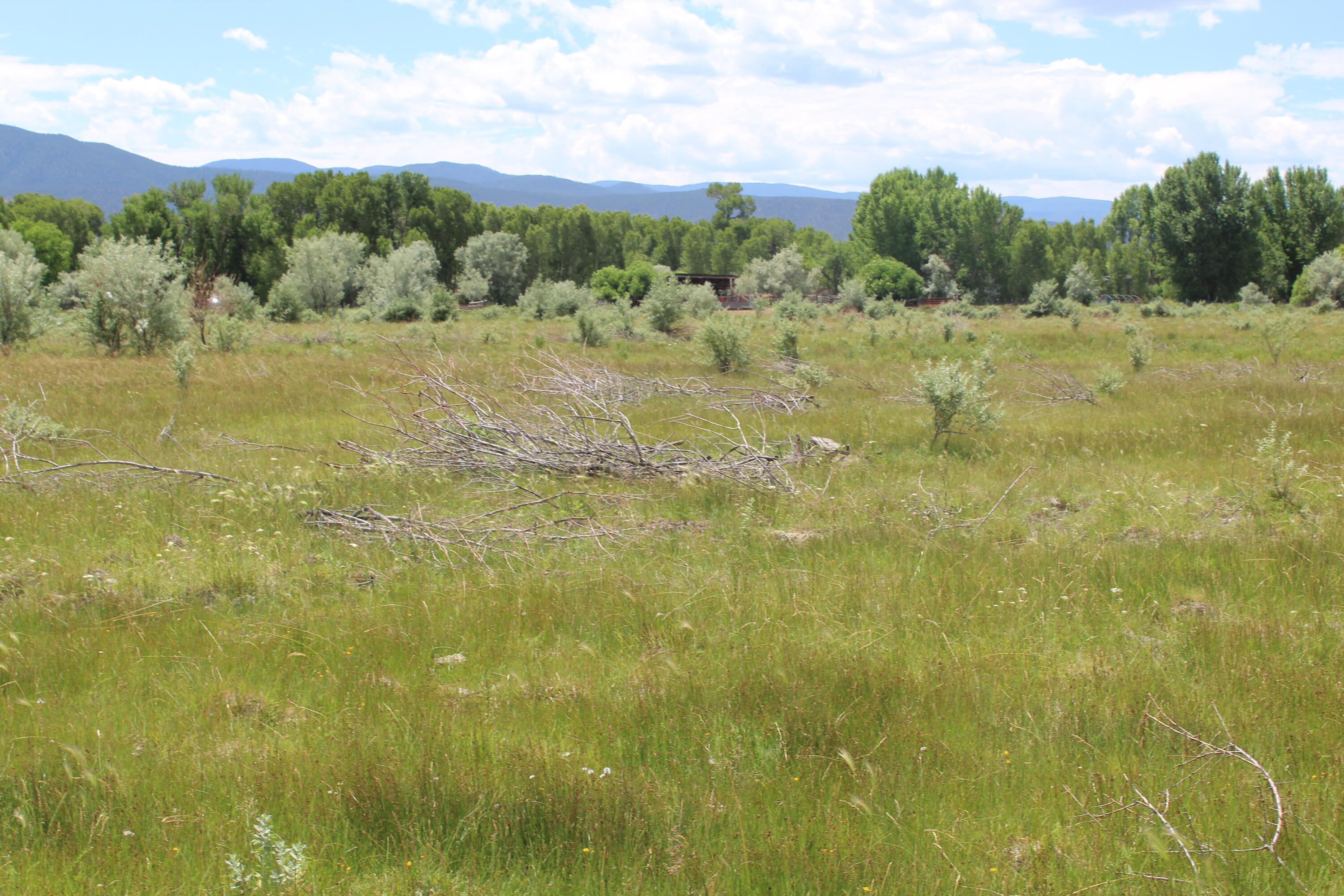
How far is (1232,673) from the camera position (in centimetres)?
397

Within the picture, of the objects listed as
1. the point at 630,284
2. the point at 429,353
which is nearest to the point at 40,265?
the point at 429,353

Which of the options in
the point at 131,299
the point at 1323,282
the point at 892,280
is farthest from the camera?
the point at 892,280

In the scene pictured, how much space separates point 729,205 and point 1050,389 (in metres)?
107

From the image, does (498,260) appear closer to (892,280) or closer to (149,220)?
(149,220)

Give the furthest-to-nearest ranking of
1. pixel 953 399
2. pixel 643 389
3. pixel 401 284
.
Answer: pixel 401 284
pixel 643 389
pixel 953 399

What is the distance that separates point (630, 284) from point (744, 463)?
50450 millimetres

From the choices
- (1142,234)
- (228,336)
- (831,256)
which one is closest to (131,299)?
(228,336)

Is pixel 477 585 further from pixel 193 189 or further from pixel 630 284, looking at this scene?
pixel 193 189

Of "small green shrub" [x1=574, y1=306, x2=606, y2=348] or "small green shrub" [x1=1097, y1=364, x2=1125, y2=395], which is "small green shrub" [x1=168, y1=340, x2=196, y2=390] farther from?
"small green shrub" [x1=1097, y1=364, x2=1125, y2=395]

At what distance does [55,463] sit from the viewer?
8.55 meters

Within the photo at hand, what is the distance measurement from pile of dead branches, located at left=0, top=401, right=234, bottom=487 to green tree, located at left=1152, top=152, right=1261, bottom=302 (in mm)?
56752

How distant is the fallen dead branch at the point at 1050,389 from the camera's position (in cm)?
1353

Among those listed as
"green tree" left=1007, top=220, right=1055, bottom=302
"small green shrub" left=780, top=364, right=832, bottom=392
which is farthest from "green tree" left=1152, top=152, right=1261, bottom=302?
"small green shrub" left=780, top=364, right=832, bottom=392

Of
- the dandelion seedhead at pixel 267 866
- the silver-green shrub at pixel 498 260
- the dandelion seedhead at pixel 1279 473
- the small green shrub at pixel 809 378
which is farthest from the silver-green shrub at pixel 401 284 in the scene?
the dandelion seedhead at pixel 267 866
